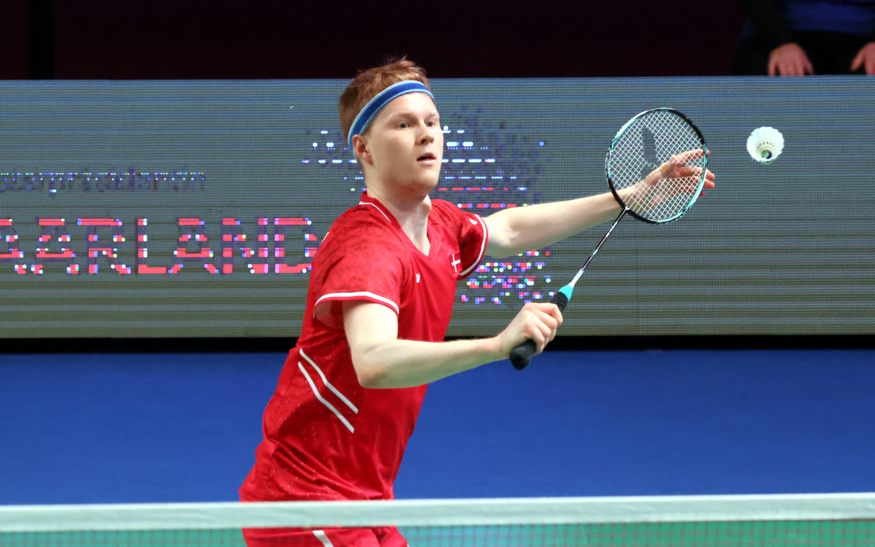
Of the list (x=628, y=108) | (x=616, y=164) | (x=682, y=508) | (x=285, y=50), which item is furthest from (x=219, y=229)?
(x=682, y=508)

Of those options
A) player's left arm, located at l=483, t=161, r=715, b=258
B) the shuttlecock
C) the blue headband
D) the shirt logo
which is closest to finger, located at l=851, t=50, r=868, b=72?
the shuttlecock

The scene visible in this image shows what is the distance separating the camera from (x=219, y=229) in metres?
7.45

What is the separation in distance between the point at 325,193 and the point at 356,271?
543 centimetres

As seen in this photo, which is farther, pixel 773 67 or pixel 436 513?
pixel 773 67

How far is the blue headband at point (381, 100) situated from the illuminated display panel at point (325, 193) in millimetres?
5039

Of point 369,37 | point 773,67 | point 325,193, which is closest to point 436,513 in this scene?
point 325,193

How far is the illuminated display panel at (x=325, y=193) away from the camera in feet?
24.3

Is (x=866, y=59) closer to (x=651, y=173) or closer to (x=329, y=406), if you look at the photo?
(x=651, y=173)

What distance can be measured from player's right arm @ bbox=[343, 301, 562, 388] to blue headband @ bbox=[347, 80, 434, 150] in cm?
44

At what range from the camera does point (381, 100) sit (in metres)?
2.24

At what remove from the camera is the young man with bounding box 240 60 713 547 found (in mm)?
2092

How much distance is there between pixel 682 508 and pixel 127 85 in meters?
6.15

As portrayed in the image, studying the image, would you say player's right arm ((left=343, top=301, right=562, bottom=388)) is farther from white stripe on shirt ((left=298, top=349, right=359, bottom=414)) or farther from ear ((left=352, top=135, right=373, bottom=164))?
ear ((left=352, top=135, right=373, bottom=164))

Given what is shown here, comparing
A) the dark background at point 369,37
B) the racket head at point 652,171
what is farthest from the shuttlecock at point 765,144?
the racket head at point 652,171
